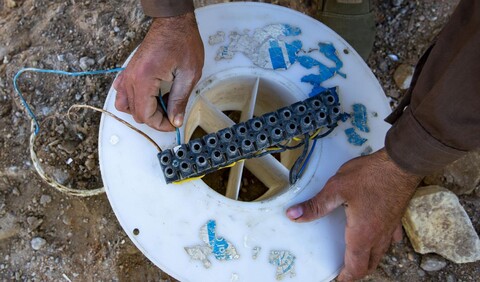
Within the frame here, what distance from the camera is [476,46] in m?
0.83

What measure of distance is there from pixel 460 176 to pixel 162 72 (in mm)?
1149

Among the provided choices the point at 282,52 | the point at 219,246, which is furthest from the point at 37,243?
the point at 282,52

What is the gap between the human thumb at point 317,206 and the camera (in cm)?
121

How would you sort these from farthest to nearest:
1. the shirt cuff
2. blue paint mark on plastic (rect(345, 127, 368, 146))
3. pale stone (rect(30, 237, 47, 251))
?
1. pale stone (rect(30, 237, 47, 251))
2. blue paint mark on plastic (rect(345, 127, 368, 146))
3. the shirt cuff

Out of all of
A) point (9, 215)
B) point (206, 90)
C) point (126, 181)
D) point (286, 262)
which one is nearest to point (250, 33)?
point (206, 90)

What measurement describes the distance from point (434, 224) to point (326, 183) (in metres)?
0.52

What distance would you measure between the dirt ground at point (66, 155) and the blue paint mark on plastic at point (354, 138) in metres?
0.49

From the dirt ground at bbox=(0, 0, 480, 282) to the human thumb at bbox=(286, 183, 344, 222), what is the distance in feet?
1.60

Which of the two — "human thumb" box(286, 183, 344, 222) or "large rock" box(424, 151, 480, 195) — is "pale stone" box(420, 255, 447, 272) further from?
"human thumb" box(286, 183, 344, 222)

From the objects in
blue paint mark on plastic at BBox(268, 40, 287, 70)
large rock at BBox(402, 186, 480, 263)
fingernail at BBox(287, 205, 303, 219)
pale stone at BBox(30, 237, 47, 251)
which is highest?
blue paint mark on plastic at BBox(268, 40, 287, 70)

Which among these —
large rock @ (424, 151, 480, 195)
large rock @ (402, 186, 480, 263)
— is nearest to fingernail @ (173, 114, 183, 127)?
large rock @ (402, 186, 480, 263)

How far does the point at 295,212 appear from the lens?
4.08 ft

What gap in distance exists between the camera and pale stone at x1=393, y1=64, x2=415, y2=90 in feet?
5.81

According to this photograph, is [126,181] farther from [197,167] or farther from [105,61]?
[105,61]
